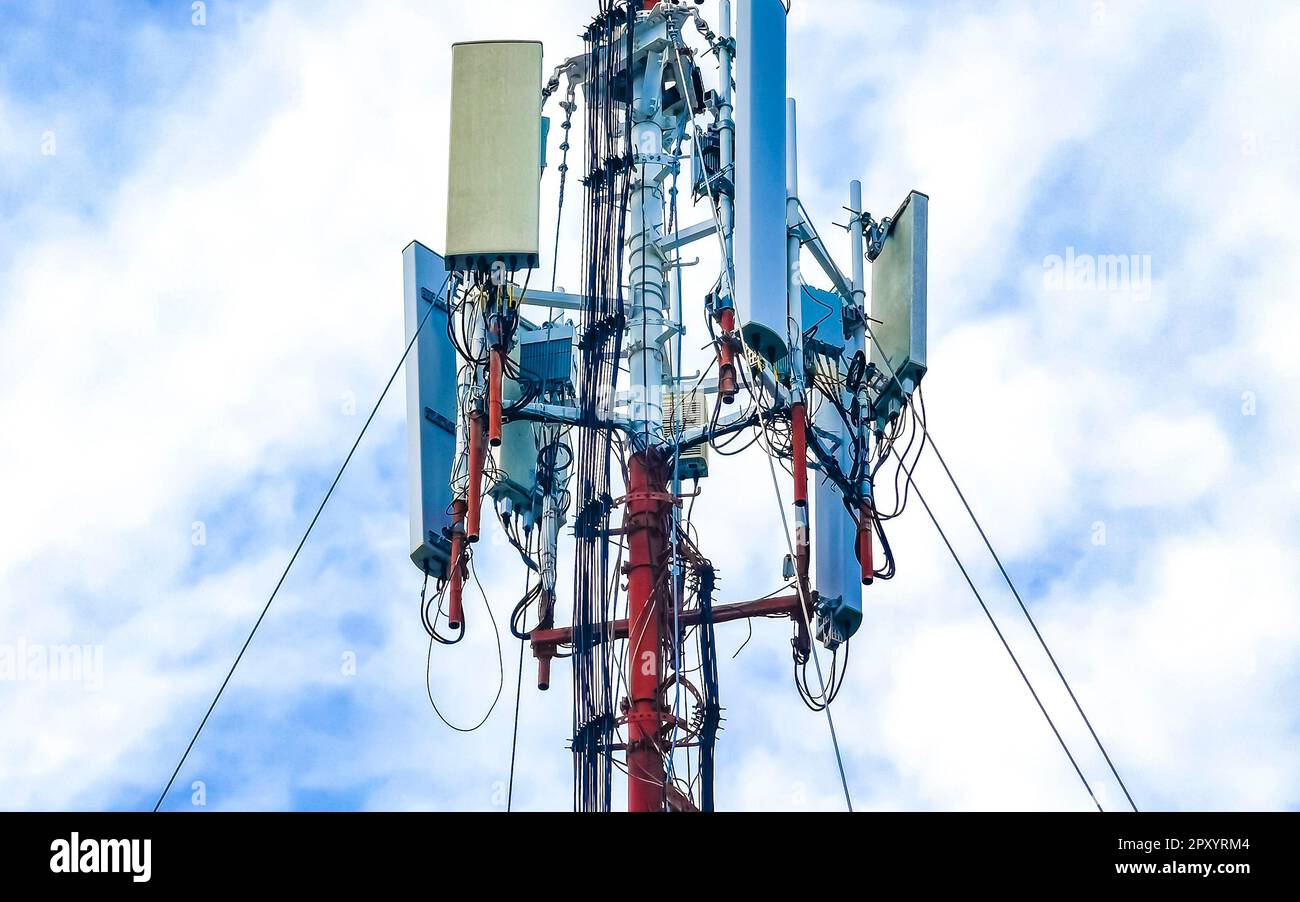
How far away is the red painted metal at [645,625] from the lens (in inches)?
851

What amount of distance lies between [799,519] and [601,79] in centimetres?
781

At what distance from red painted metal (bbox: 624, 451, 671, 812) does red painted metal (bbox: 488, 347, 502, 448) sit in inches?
112

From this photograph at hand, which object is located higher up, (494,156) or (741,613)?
(494,156)

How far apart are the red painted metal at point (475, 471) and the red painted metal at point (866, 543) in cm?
458

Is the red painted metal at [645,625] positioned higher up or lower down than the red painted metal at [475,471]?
lower down

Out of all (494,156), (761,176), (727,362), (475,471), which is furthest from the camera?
(494,156)

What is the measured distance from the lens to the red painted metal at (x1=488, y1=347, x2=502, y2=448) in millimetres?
20594

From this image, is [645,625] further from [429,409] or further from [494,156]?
[494,156]

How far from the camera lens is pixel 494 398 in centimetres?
2083

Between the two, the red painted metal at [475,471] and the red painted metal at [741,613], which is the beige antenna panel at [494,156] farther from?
the red painted metal at [741,613]

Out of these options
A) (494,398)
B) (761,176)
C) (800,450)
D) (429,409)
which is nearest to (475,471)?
(494,398)

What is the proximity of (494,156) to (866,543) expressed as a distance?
20.9 ft
